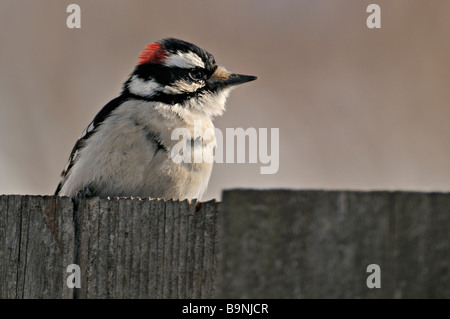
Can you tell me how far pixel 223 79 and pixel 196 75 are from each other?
23 cm

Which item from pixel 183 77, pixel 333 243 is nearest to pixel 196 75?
pixel 183 77

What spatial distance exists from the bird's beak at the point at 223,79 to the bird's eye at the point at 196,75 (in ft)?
0.27

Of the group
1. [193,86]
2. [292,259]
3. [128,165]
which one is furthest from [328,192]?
[193,86]

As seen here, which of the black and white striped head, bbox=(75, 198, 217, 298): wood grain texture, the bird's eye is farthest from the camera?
the bird's eye

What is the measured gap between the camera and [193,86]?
4688 mm

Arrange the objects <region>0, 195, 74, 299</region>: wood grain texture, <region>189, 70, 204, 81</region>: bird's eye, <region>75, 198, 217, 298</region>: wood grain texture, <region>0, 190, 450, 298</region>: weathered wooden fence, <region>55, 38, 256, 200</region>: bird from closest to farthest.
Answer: <region>0, 190, 450, 298</region>: weathered wooden fence → <region>75, 198, 217, 298</region>: wood grain texture → <region>0, 195, 74, 299</region>: wood grain texture → <region>55, 38, 256, 200</region>: bird → <region>189, 70, 204, 81</region>: bird's eye

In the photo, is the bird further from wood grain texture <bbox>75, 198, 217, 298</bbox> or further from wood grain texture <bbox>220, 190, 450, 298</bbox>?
wood grain texture <bbox>220, 190, 450, 298</bbox>

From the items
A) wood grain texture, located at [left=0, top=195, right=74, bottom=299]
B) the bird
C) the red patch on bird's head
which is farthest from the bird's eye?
wood grain texture, located at [left=0, top=195, right=74, bottom=299]

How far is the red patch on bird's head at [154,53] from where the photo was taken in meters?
4.73

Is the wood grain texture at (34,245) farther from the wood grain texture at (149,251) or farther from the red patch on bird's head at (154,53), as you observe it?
the red patch on bird's head at (154,53)

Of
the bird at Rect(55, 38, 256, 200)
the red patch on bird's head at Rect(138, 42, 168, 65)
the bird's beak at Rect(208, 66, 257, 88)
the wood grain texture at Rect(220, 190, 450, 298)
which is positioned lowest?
the wood grain texture at Rect(220, 190, 450, 298)

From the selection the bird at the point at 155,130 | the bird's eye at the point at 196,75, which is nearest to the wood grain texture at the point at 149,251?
the bird at the point at 155,130

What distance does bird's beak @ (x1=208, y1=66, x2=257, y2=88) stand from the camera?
480cm

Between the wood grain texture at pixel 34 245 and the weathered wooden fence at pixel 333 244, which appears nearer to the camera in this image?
the weathered wooden fence at pixel 333 244
